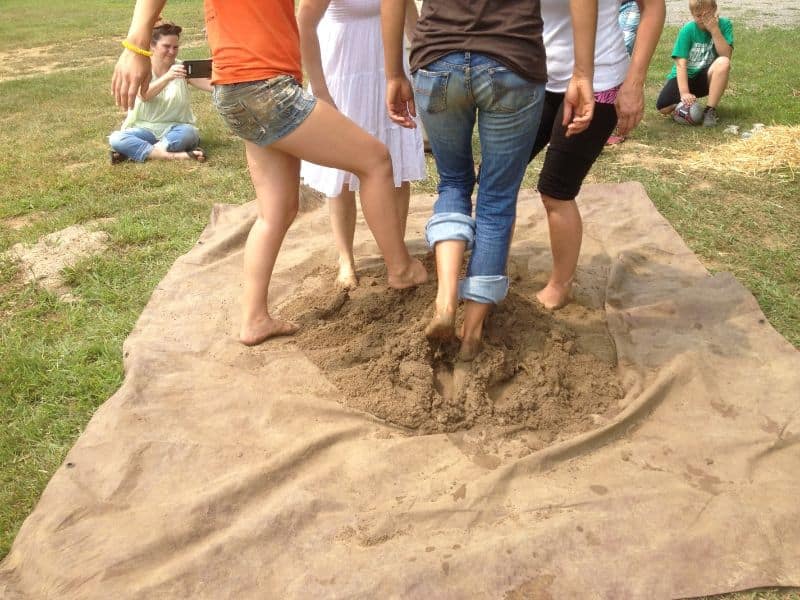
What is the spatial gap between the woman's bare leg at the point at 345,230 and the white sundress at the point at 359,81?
0.32 ft

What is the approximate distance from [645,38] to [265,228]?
1.66 meters

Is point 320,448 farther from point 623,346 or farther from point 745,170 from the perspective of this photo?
point 745,170

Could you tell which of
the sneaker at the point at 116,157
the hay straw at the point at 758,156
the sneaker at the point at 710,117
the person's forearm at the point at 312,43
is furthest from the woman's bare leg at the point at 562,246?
the sneaker at the point at 710,117

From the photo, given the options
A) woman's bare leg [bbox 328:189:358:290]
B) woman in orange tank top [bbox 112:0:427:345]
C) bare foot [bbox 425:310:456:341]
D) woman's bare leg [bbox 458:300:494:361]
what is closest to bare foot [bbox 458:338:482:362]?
woman's bare leg [bbox 458:300:494:361]

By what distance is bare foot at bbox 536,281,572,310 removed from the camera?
332 cm

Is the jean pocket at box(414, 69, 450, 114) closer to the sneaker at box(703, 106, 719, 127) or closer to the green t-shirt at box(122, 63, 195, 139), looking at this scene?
the green t-shirt at box(122, 63, 195, 139)

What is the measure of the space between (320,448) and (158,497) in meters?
0.55

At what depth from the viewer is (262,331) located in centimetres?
303

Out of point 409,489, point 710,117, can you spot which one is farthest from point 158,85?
point 710,117

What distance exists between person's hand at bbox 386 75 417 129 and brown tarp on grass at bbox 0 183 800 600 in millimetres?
1052

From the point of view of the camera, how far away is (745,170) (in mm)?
5160

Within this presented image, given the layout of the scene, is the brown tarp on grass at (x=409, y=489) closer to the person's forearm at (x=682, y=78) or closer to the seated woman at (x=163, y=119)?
the seated woman at (x=163, y=119)

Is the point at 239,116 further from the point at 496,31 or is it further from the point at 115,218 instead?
the point at 115,218

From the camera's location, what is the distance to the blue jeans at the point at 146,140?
18.7ft
